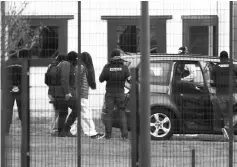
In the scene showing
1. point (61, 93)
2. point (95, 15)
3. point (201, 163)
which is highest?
point (95, 15)

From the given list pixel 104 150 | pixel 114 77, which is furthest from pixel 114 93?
pixel 104 150

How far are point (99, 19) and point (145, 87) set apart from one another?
7.68 feet

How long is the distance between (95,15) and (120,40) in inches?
20.0

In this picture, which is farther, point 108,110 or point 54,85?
point 108,110

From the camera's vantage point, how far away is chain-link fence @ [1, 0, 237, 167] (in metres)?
11.1

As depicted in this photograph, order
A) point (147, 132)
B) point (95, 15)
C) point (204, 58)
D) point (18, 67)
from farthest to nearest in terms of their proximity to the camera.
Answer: point (204, 58) → point (95, 15) → point (18, 67) → point (147, 132)

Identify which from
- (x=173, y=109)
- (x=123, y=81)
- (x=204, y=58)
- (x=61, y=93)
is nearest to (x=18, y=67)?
(x=61, y=93)

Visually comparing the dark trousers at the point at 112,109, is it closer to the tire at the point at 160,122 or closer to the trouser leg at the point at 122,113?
the trouser leg at the point at 122,113

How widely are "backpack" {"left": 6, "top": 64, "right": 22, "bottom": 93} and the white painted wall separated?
0.21 metres

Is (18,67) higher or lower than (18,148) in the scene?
higher

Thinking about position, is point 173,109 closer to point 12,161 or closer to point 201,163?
point 201,163

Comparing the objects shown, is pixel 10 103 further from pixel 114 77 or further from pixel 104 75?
pixel 114 77

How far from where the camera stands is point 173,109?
40.9ft

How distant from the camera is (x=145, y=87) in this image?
9.70 m
